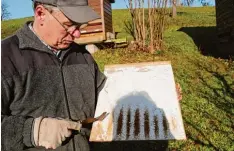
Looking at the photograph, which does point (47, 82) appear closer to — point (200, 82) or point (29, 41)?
point (29, 41)

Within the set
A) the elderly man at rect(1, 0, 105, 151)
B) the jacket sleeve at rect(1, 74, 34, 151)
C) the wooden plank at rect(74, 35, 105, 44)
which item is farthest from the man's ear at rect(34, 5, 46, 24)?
the wooden plank at rect(74, 35, 105, 44)

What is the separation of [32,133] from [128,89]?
4.00ft

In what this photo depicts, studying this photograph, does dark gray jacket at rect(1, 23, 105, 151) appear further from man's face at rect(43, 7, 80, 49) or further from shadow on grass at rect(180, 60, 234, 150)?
shadow on grass at rect(180, 60, 234, 150)

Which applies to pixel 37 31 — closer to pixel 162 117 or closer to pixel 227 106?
pixel 162 117

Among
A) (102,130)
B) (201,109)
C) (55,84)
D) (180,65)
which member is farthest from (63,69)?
(180,65)

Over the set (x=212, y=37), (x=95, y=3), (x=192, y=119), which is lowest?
(x=192, y=119)

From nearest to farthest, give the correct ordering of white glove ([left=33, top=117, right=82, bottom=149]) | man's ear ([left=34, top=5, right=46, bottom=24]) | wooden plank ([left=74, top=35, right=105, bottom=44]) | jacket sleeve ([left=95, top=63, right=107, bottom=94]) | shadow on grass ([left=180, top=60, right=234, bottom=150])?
1. white glove ([left=33, top=117, right=82, bottom=149])
2. man's ear ([left=34, top=5, right=46, bottom=24])
3. jacket sleeve ([left=95, top=63, right=107, bottom=94])
4. shadow on grass ([left=180, top=60, right=234, bottom=150])
5. wooden plank ([left=74, top=35, right=105, bottom=44])

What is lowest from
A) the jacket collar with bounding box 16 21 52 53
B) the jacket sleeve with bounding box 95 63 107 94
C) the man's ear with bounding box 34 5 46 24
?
the jacket sleeve with bounding box 95 63 107 94

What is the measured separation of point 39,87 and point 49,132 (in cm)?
46

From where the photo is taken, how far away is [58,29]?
2285 mm

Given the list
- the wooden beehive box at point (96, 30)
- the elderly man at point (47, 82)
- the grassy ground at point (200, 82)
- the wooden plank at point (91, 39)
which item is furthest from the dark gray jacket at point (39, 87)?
the wooden plank at point (91, 39)

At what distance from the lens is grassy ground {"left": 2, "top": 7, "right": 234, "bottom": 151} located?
21.5ft

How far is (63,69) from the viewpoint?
8.09 ft

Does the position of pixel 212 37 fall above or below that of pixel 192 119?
above
